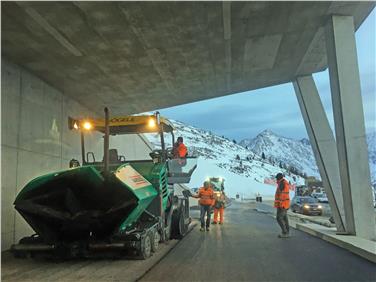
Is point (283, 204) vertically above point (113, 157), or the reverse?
point (113, 157)

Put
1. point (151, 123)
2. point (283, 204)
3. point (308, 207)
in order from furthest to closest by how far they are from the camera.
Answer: point (308, 207) → point (283, 204) → point (151, 123)

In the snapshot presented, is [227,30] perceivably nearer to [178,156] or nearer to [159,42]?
[159,42]

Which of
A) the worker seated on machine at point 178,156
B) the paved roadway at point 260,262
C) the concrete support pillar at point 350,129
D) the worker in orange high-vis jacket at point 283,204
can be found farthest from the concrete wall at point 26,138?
the concrete support pillar at point 350,129

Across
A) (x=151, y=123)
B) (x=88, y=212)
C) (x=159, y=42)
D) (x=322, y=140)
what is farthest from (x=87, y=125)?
(x=322, y=140)

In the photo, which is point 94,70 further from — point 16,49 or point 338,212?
point 338,212

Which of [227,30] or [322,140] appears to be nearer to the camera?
[227,30]

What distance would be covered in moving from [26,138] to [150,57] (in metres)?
3.94

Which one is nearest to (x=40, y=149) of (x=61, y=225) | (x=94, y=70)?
(x=94, y=70)

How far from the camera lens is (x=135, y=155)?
21750 millimetres

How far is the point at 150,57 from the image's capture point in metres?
12.2

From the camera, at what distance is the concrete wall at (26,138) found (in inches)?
394

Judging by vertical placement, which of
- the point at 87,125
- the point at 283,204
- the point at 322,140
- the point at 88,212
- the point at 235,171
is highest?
the point at 235,171

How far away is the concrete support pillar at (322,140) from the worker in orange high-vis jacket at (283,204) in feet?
5.33

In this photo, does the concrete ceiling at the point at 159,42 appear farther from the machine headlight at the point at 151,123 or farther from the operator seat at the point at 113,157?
the operator seat at the point at 113,157
